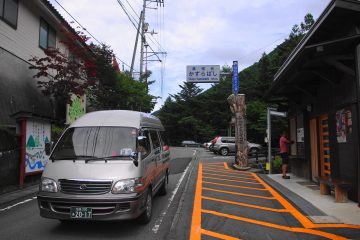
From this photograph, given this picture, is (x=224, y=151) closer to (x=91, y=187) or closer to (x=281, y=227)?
(x=281, y=227)

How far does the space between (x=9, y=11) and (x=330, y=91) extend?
1224 centimetres

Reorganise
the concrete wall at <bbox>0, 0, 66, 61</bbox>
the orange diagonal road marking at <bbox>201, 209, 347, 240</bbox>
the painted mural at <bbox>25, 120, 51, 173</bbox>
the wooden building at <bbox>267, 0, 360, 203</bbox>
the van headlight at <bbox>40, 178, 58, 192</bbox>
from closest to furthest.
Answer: the van headlight at <bbox>40, 178, 58, 192</bbox> → the orange diagonal road marking at <bbox>201, 209, 347, 240</bbox> → the wooden building at <bbox>267, 0, 360, 203</bbox> → the painted mural at <bbox>25, 120, 51, 173</bbox> → the concrete wall at <bbox>0, 0, 66, 61</bbox>

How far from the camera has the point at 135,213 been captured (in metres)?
6.11

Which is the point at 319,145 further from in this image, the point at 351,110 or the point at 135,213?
the point at 135,213

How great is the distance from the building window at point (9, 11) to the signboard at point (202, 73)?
59.9 ft

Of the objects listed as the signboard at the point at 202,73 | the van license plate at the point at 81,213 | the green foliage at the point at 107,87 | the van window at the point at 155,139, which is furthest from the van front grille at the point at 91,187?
the signboard at the point at 202,73

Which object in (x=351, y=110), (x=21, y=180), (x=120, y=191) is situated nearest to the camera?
(x=120, y=191)

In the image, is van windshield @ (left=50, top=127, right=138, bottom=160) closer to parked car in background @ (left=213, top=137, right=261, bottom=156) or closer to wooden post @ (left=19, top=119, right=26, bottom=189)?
wooden post @ (left=19, top=119, right=26, bottom=189)

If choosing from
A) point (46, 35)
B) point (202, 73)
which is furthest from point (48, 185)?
point (202, 73)

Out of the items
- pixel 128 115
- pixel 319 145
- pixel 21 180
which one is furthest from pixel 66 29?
pixel 319 145

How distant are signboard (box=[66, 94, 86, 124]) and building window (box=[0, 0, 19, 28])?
407cm

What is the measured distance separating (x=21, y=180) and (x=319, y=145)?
9.85 meters

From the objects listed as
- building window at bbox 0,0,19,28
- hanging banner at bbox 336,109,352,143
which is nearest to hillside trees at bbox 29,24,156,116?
building window at bbox 0,0,19,28

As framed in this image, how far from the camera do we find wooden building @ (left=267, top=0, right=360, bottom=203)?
812 cm
